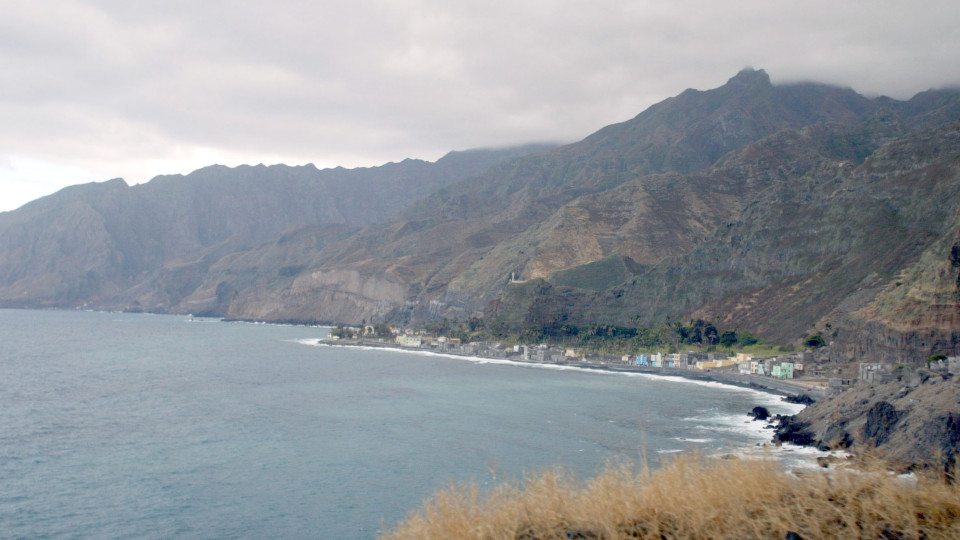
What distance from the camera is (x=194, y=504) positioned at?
109ft

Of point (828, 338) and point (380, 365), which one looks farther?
point (380, 365)

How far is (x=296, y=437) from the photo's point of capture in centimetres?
4988

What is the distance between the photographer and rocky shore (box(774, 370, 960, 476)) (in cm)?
3584

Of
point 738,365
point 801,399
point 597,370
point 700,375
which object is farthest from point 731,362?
point 801,399

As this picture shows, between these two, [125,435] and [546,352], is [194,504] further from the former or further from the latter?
[546,352]

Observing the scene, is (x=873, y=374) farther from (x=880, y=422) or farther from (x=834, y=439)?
(x=834, y=439)

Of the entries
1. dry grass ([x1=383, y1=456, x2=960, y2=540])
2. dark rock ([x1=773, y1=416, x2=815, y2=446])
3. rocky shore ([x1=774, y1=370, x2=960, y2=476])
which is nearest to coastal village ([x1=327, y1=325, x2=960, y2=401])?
rocky shore ([x1=774, y1=370, x2=960, y2=476])

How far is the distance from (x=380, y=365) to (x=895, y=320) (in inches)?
2656

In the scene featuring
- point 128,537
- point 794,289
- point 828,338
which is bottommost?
point 128,537

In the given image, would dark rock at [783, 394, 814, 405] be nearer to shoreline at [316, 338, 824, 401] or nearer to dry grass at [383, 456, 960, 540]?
shoreline at [316, 338, 824, 401]

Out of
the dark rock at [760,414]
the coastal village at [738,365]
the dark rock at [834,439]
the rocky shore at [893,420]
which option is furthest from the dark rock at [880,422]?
the dark rock at [760,414]

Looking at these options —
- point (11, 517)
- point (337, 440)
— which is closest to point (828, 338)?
point (337, 440)

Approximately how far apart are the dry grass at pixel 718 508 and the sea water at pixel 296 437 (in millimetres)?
1265

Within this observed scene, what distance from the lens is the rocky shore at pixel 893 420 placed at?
35.8m
